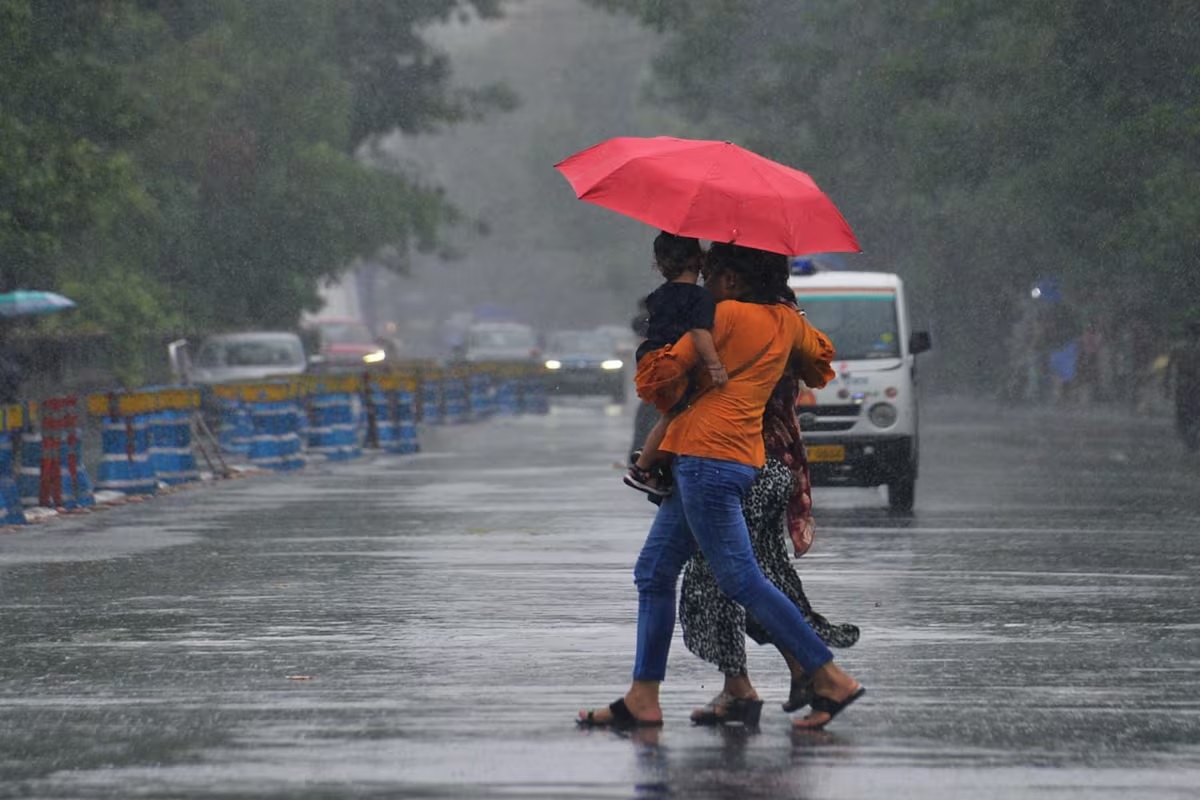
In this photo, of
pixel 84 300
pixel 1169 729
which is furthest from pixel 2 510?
pixel 84 300

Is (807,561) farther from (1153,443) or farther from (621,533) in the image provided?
(1153,443)

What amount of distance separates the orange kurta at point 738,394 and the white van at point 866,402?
41.3 ft

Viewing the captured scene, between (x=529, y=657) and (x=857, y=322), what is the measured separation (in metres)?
12.1

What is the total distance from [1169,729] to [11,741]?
→ 4.09 metres

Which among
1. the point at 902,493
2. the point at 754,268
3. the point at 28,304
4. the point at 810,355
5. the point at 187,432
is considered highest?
the point at 28,304

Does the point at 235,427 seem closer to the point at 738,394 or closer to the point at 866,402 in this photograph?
the point at 866,402

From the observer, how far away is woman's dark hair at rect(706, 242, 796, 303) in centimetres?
877

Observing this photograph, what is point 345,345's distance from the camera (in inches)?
2447

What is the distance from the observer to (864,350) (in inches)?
874

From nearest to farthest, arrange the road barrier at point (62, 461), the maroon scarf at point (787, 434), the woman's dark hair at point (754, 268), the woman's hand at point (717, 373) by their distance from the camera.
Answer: the woman's hand at point (717, 373), the woman's dark hair at point (754, 268), the maroon scarf at point (787, 434), the road barrier at point (62, 461)

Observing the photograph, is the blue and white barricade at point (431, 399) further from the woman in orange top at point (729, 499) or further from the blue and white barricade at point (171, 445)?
the woman in orange top at point (729, 499)

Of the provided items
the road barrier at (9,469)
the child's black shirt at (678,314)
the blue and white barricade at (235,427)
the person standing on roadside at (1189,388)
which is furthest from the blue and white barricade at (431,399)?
the child's black shirt at (678,314)

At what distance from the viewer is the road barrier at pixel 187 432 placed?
68.6 feet

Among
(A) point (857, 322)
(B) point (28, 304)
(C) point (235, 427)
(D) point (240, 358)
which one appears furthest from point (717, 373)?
(D) point (240, 358)
